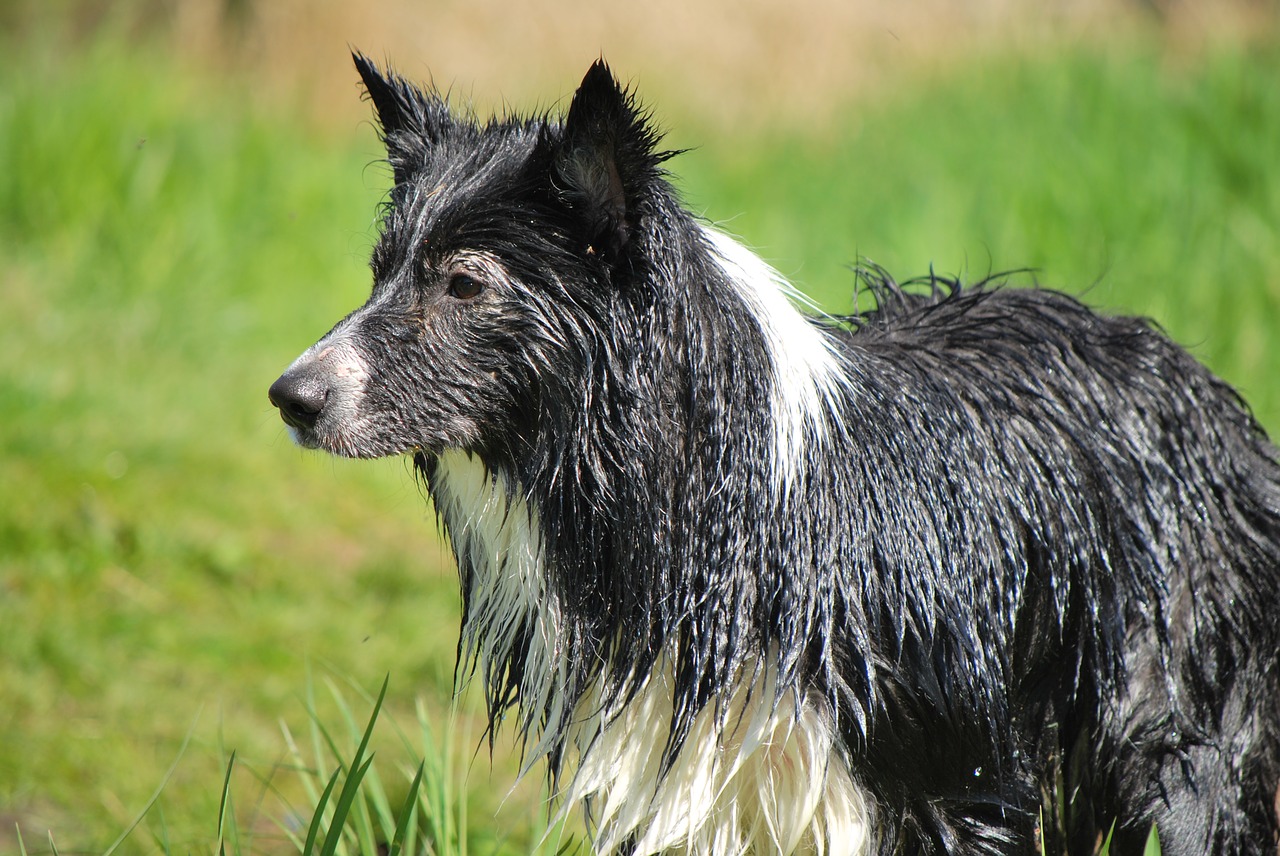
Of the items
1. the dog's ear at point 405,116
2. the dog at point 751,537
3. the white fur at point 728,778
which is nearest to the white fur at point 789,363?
the dog at point 751,537

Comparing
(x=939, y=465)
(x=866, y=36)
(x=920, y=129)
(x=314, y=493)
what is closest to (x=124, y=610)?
(x=314, y=493)

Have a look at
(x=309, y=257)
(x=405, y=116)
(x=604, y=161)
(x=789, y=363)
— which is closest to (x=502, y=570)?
(x=789, y=363)

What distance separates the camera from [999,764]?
252 cm

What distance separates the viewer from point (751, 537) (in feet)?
7.82

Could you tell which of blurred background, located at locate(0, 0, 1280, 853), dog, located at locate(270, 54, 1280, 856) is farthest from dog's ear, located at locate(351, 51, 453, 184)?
blurred background, located at locate(0, 0, 1280, 853)

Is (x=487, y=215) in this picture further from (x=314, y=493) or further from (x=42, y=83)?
(x=42, y=83)

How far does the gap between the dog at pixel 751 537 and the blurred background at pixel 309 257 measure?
558 mm

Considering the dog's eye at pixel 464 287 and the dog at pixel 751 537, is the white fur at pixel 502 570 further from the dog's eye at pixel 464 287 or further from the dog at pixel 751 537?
the dog's eye at pixel 464 287

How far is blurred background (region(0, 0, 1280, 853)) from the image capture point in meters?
3.95

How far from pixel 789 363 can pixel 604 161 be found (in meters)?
0.52

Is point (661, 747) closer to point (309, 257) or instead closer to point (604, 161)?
point (604, 161)

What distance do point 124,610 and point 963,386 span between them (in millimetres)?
3255

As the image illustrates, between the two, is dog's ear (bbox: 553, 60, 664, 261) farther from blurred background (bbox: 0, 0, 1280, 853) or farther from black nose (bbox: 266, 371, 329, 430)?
blurred background (bbox: 0, 0, 1280, 853)

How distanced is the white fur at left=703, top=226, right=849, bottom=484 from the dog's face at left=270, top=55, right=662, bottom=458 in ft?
0.92
